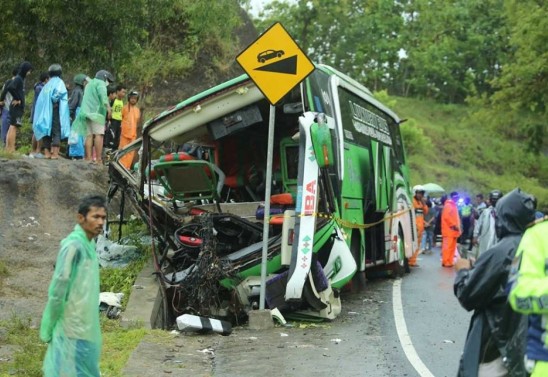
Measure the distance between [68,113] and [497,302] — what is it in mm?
12178

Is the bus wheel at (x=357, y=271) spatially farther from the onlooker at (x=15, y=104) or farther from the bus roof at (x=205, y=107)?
the onlooker at (x=15, y=104)

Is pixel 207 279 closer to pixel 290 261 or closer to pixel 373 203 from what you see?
pixel 290 261

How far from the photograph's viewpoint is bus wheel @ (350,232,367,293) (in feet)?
46.0

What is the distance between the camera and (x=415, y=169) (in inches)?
1887

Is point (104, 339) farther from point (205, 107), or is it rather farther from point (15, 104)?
point (15, 104)

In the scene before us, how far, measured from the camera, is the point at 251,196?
1395cm

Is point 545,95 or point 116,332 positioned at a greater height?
point 545,95

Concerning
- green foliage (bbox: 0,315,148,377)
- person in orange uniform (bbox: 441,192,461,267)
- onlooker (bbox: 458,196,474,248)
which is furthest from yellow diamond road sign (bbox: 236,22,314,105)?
onlooker (bbox: 458,196,474,248)

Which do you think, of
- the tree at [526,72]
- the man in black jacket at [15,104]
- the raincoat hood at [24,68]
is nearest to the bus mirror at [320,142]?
the raincoat hood at [24,68]

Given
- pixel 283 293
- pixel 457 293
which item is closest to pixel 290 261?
pixel 283 293

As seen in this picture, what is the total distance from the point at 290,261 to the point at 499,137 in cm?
4731

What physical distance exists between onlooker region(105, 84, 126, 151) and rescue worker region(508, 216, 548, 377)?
13697mm

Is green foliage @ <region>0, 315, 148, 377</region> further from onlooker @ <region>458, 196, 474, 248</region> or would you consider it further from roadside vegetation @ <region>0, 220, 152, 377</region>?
onlooker @ <region>458, 196, 474, 248</region>

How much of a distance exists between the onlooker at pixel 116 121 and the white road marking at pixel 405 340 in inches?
252
